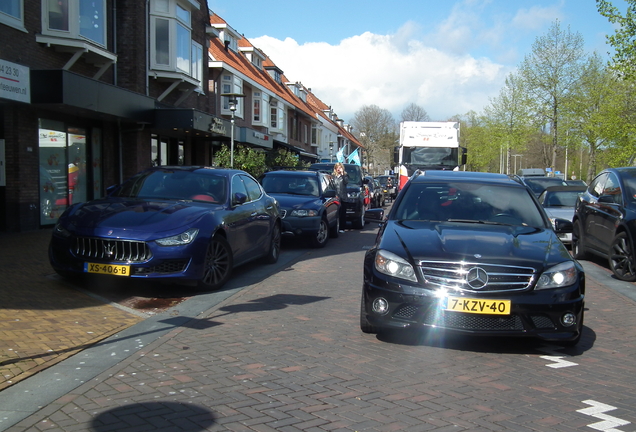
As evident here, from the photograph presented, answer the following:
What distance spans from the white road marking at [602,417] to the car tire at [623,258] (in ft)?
18.2

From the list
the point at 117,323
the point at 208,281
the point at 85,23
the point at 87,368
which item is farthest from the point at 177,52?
the point at 87,368

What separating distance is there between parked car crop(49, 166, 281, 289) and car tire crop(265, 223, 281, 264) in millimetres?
974

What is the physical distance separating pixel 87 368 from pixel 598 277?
8132 millimetres

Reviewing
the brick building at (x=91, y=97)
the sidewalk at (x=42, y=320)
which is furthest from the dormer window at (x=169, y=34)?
the sidewalk at (x=42, y=320)

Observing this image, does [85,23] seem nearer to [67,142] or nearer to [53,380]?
[67,142]

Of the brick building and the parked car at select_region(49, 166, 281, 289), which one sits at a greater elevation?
the brick building

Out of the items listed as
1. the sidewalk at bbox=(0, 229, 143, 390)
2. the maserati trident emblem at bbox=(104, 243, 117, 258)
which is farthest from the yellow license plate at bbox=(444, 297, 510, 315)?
the maserati trident emblem at bbox=(104, 243, 117, 258)

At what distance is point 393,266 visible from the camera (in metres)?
5.17

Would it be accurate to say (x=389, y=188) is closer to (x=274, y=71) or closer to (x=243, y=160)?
(x=274, y=71)

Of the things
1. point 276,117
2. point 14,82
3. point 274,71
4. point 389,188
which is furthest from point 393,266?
point 274,71

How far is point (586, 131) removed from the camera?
37875 mm

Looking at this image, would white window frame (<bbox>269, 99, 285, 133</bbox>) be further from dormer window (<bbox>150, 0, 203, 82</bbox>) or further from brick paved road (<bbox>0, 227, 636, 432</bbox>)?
brick paved road (<bbox>0, 227, 636, 432</bbox>)

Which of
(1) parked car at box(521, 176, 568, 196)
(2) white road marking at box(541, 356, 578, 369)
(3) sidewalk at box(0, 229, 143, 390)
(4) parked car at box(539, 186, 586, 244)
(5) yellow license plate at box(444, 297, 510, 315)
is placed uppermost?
(1) parked car at box(521, 176, 568, 196)

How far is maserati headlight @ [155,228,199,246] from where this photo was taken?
7.03 metres
